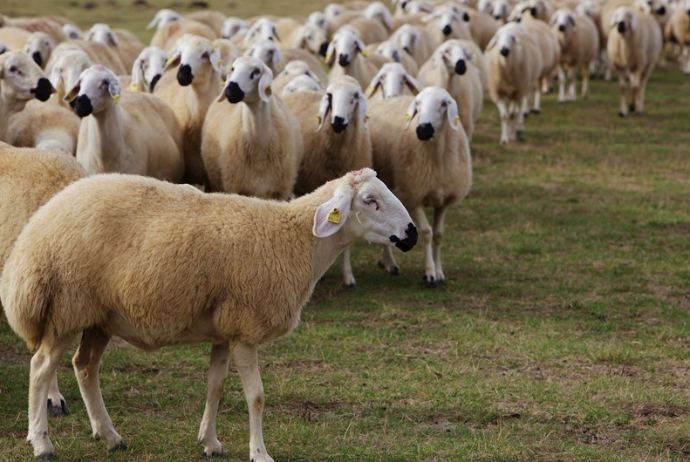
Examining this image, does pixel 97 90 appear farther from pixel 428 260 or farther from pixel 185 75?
pixel 428 260

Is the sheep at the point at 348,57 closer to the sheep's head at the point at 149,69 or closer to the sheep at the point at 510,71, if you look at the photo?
the sheep's head at the point at 149,69

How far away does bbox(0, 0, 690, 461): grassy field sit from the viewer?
18.6 ft

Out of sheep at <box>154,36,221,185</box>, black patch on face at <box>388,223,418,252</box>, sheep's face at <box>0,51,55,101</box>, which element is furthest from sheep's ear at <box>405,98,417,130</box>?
black patch on face at <box>388,223,418,252</box>

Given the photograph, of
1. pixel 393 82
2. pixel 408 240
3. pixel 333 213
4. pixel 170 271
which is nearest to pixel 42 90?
pixel 393 82

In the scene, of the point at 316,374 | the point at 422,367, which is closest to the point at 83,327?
the point at 316,374

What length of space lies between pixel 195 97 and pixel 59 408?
4.59 meters

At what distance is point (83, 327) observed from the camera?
5.09 m

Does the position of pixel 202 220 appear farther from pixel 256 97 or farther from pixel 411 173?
pixel 411 173

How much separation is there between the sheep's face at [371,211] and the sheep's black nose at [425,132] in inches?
136

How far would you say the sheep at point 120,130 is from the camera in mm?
8117

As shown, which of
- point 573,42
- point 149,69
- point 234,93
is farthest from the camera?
point 573,42

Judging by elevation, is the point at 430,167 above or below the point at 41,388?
above

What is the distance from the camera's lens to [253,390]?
17.0ft

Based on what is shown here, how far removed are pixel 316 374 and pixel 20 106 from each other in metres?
3.54
